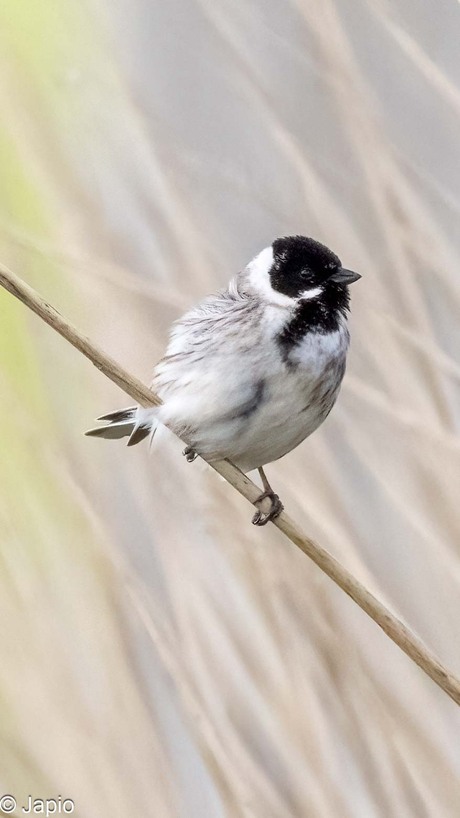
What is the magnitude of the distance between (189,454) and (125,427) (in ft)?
0.45

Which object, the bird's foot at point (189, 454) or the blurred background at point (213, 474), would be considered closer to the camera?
the blurred background at point (213, 474)

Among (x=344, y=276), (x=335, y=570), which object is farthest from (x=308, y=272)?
(x=335, y=570)

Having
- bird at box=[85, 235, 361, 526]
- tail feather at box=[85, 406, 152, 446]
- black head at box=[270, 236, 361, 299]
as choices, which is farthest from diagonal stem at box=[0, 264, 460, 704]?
black head at box=[270, 236, 361, 299]

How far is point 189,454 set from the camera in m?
1.84

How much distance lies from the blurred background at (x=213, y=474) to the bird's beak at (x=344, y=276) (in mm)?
101

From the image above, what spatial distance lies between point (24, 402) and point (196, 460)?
1.16 ft

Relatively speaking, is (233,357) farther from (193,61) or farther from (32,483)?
(193,61)

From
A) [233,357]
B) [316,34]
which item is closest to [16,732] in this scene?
[233,357]

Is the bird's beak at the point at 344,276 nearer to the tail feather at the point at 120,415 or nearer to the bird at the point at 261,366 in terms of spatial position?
the bird at the point at 261,366

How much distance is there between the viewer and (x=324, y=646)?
5.57 feet

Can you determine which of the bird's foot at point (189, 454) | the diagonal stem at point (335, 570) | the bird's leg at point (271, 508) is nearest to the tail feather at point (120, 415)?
the bird's foot at point (189, 454)

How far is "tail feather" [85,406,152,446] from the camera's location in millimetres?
1788

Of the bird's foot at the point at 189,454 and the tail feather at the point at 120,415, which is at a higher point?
the bird's foot at the point at 189,454

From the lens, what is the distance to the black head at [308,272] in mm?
1765
